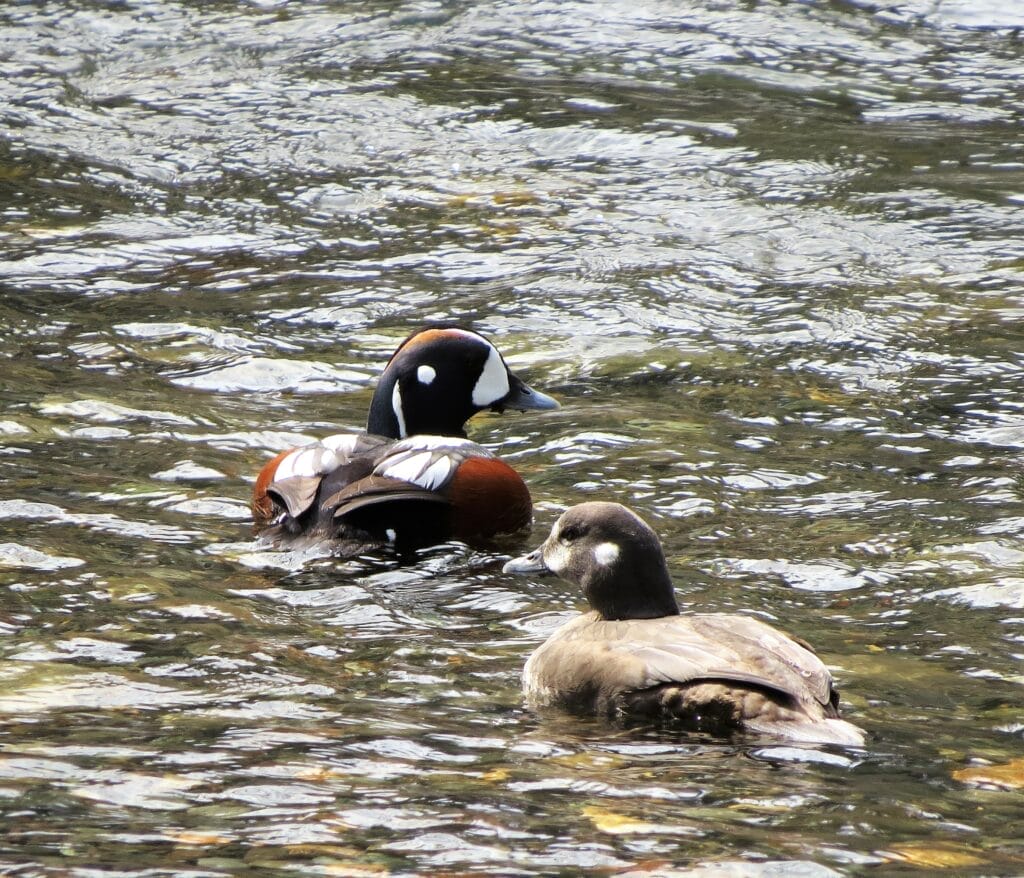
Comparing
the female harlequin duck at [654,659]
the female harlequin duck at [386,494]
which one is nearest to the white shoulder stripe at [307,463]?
the female harlequin duck at [386,494]

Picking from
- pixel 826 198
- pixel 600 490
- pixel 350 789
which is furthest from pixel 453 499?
pixel 826 198

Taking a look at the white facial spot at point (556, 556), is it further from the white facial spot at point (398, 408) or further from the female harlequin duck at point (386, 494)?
the white facial spot at point (398, 408)

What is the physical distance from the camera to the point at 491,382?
332 inches

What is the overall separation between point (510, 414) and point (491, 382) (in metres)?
1.25

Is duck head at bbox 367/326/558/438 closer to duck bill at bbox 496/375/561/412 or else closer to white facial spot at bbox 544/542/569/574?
duck bill at bbox 496/375/561/412

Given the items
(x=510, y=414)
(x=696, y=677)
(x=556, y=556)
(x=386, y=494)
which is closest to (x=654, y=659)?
Answer: (x=696, y=677)

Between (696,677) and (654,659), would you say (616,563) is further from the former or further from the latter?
(696,677)

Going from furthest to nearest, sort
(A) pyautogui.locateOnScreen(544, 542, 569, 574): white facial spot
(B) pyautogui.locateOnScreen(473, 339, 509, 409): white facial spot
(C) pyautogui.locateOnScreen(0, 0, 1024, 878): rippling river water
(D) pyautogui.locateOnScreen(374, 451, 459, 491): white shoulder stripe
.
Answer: (B) pyautogui.locateOnScreen(473, 339, 509, 409): white facial spot → (D) pyautogui.locateOnScreen(374, 451, 459, 491): white shoulder stripe → (A) pyautogui.locateOnScreen(544, 542, 569, 574): white facial spot → (C) pyautogui.locateOnScreen(0, 0, 1024, 878): rippling river water

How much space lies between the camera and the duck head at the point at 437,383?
830cm

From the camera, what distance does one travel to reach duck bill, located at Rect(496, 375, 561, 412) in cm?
856

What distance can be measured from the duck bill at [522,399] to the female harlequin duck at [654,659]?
243cm

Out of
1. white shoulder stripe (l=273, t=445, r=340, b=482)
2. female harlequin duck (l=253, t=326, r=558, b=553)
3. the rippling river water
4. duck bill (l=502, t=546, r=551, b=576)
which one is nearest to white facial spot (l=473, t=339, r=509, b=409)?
the rippling river water

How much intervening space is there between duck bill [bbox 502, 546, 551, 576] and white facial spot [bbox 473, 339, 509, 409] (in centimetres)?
206

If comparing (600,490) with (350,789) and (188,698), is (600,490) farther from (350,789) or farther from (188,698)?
(350,789)
